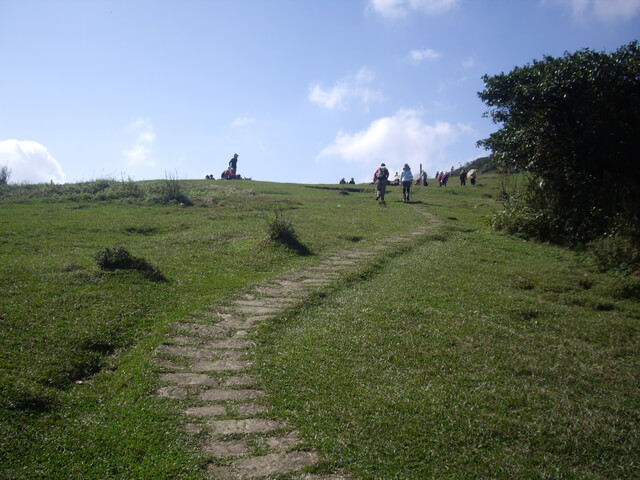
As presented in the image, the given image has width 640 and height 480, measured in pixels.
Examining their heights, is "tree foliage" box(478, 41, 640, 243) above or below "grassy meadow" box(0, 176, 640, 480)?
above

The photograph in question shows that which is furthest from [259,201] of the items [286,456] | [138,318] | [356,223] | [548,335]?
[286,456]

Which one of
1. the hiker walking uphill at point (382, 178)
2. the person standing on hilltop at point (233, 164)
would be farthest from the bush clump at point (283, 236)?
the person standing on hilltop at point (233, 164)

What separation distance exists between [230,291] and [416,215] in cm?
1284

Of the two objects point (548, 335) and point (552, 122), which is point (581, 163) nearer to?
point (552, 122)

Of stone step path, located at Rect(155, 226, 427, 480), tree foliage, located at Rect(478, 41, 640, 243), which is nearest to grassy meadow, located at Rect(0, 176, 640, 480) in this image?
stone step path, located at Rect(155, 226, 427, 480)

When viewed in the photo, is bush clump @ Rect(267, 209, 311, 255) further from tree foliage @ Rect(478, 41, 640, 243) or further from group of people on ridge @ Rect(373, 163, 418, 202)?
group of people on ridge @ Rect(373, 163, 418, 202)

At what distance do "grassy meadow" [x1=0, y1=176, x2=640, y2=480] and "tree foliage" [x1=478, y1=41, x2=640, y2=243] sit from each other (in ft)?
6.74

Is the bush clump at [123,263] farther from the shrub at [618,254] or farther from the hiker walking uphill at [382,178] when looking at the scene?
the hiker walking uphill at [382,178]

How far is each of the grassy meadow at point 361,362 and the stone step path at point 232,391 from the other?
16 centimetres

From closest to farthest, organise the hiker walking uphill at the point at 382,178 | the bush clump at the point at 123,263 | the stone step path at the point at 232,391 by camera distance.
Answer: the stone step path at the point at 232,391 < the bush clump at the point at 123,263 < the hiker walking uphill at the point at 382,178

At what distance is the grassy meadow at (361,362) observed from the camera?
392 centimetres

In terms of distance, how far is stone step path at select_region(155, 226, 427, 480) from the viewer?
3.81 m

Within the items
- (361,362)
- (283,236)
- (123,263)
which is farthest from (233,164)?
(361,362)

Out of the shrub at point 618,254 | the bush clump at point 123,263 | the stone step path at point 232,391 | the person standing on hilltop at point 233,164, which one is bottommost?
the stone step path at point 232,391
